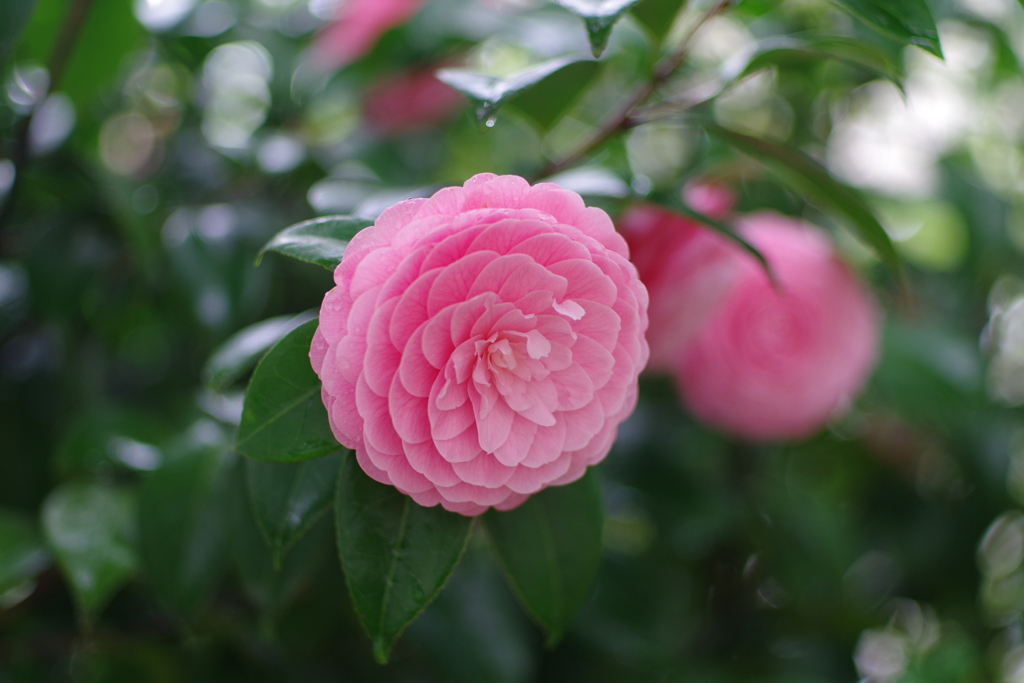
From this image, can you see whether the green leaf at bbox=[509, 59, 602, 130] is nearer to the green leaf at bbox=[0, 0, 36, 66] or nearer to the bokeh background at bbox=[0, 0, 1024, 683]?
the bokeh background at bbox=[0, 0, 1024, 683]

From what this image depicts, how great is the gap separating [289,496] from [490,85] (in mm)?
222

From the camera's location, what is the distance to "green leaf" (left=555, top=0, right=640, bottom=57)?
0.31 meters

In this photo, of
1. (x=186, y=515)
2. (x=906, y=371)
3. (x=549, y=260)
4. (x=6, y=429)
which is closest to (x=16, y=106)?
(x=6, y=429)

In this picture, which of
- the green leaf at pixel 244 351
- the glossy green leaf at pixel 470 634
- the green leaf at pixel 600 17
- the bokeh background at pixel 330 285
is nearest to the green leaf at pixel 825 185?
the bokeh background at pixel 330 285

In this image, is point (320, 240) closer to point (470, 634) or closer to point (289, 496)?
point (289, 496)

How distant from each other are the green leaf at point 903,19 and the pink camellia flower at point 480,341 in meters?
0.17

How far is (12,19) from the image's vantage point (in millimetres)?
478

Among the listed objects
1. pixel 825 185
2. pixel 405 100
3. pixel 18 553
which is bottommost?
pixel 18 553

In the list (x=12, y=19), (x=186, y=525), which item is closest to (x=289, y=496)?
(x=186, y=525)

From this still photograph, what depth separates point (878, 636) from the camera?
0.87 meters

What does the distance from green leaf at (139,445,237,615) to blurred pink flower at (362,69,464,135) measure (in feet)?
1.45

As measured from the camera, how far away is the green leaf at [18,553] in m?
0.51

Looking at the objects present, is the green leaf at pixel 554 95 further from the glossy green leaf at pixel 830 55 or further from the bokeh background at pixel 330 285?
the glossy green leaf at pixel 830 55

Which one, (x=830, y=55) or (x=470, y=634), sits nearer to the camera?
(x=830, y=55)
